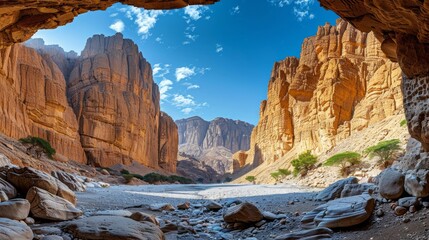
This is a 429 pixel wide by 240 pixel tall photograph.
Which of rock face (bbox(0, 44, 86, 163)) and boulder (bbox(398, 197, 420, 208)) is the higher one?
rock face (bbox(0, 44, 86, 163))

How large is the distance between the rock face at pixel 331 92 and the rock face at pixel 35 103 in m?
44.0

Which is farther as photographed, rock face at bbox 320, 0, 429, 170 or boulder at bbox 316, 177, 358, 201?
boulder at bbox 316, 177, 358, 201

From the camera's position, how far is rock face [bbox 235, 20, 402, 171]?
1811 inches

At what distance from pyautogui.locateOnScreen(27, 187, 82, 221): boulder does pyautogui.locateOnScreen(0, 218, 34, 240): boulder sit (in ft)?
4.47

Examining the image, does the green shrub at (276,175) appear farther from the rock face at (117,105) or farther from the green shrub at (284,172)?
the rock face at (117,105)

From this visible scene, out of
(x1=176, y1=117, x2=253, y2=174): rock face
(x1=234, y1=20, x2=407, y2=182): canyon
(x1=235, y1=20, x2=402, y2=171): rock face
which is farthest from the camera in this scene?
(x1=176, y1=117, x2=253, y2=174): rock face

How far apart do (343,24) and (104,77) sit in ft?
179

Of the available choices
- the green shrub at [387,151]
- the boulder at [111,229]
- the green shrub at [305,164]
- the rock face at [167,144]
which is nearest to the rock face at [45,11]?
the boulder at [111,229]

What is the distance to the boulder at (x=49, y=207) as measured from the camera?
20.1 feet

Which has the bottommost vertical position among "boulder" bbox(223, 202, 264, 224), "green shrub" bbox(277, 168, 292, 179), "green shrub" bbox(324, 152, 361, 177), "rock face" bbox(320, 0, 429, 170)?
"green shrub" bbox(277, 168, 292, 179)

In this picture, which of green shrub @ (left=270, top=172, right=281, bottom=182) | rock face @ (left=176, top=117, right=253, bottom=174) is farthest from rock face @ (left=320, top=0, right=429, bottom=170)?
rock face @ (left=176, top=117, right=253, bottom=174)

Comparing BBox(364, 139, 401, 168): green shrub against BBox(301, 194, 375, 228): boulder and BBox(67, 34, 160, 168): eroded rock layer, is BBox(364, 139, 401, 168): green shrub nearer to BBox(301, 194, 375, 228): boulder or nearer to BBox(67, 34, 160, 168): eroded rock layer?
Result: BBox(301, 194, 375, 228): boulder

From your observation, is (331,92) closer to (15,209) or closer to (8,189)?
(8,189)

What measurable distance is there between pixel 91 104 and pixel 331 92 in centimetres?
4825
